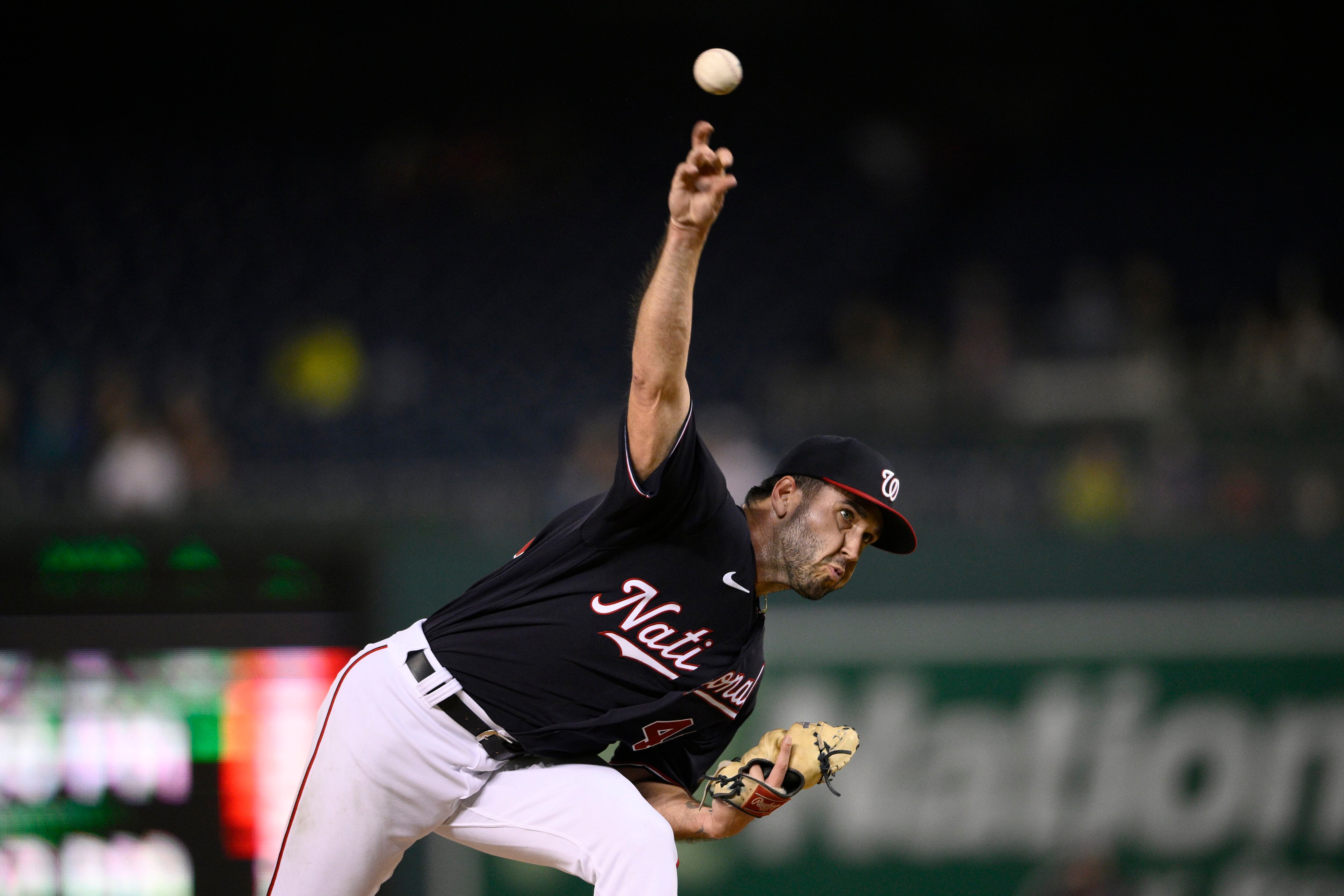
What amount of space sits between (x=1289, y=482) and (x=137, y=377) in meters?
6.37

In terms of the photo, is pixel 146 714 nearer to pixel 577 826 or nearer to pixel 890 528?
pixel 577 826

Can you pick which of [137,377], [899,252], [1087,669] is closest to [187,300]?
[137,377]

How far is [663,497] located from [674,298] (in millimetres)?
434

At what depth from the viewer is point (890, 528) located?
296 centimetres

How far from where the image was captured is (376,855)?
2855 millimetres

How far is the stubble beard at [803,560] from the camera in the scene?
2.83 meters

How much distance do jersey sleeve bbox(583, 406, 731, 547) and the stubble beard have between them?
17cm

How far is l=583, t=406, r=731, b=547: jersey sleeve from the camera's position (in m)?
2.55

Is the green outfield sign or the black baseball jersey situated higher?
the black baseball jersey

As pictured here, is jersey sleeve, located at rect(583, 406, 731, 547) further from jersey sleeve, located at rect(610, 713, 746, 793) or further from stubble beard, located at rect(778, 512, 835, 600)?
jersey sleeve, located at rect(610, 713, 746, 793)

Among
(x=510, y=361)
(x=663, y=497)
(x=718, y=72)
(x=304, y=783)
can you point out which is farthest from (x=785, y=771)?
(x=510, y=361)

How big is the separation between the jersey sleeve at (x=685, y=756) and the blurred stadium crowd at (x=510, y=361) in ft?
7.30

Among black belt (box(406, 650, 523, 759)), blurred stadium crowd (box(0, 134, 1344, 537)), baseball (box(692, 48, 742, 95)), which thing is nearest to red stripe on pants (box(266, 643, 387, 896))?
black belt (box(406, 650, 523, 759))

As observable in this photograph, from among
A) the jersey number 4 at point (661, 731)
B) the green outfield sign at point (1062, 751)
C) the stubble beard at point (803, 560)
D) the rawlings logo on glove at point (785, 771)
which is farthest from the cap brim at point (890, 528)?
the green outfield sign at point (1062, 751)
